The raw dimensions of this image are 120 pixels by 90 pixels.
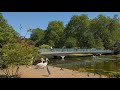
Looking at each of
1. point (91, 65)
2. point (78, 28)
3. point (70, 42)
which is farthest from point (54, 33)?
point (78, 28)

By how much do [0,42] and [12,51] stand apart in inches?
73.9

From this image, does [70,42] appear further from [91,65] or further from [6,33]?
[6,33]

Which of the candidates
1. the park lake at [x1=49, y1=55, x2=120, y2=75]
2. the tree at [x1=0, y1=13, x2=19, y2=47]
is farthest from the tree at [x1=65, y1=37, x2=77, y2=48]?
the tree at [x1=0, y1=13, x2=19, y2=47]

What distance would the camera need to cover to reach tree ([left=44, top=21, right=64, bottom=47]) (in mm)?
21066

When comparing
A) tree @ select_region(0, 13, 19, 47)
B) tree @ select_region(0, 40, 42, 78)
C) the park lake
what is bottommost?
the park lake

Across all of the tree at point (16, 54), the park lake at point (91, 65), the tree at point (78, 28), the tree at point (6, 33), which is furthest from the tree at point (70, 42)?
the tree at point (16, 54)

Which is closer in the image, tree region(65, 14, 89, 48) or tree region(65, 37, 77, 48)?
tree region(65, 37, 77, 48)

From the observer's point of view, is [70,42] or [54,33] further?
[70,42]

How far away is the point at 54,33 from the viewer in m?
23.0

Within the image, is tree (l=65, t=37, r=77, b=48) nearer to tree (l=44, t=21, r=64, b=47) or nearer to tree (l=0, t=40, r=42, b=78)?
tree (l=44, t=21, r=64, b=47)
